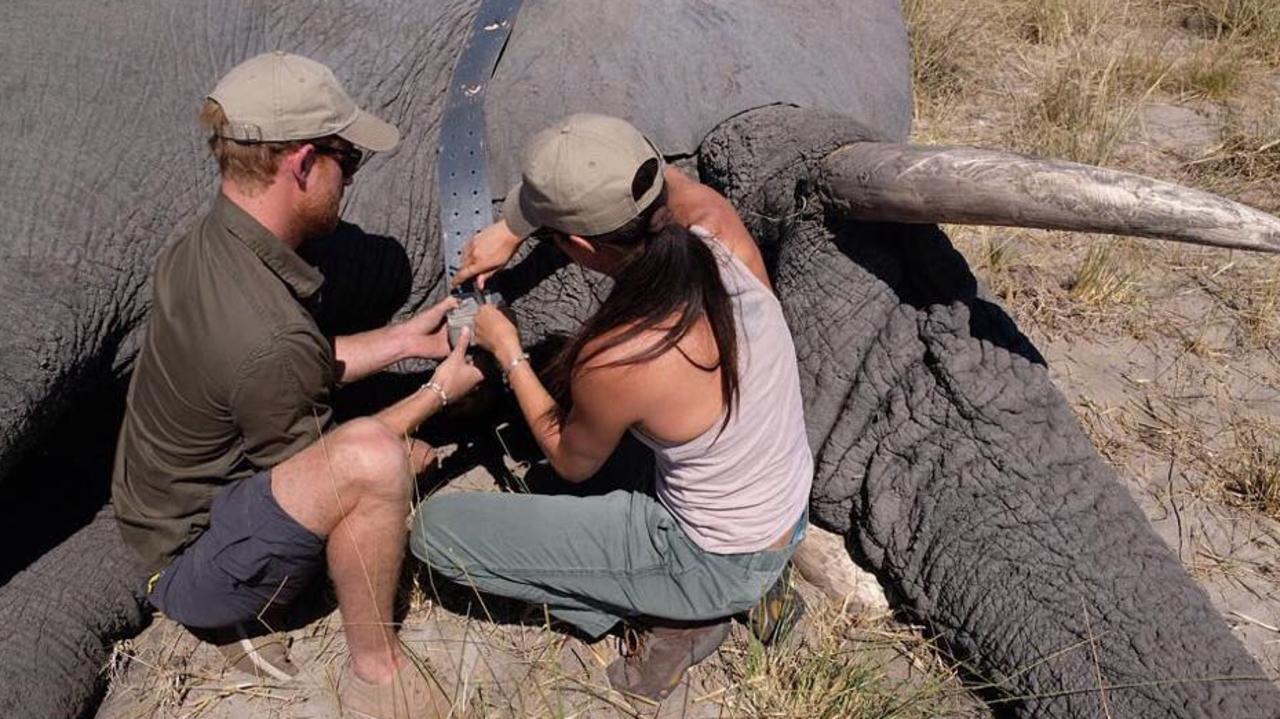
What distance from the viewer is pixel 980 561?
306 centimetres

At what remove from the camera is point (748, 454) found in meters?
2.92

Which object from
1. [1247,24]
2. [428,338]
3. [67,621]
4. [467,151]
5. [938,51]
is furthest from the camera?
[1247,24]

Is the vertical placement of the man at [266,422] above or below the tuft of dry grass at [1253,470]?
above

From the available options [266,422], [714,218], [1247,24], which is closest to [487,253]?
[714,218]

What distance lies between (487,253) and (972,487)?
150 cm

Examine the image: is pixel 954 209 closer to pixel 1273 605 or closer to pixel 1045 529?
pixel 1045 529

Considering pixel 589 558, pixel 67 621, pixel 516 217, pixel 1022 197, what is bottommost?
pixel 67 621

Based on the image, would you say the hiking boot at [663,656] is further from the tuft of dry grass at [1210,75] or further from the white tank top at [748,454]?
the tuft of dry grass at [1210,75]

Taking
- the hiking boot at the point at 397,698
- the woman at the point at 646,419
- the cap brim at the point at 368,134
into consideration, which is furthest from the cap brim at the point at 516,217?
the hiking boot at the point at 397,698

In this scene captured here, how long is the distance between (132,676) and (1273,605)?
10.9 feet

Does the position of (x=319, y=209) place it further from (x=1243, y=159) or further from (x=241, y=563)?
(x=1243, y=159)

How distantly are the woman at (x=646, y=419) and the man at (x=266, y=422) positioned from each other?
0.32m

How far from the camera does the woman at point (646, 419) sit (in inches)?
104

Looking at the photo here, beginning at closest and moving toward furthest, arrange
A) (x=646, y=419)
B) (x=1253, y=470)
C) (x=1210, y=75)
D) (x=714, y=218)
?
(x=646, y=419) < (x=714, y=218) < (x=1253, y=470) < (x=1210, y=75)
